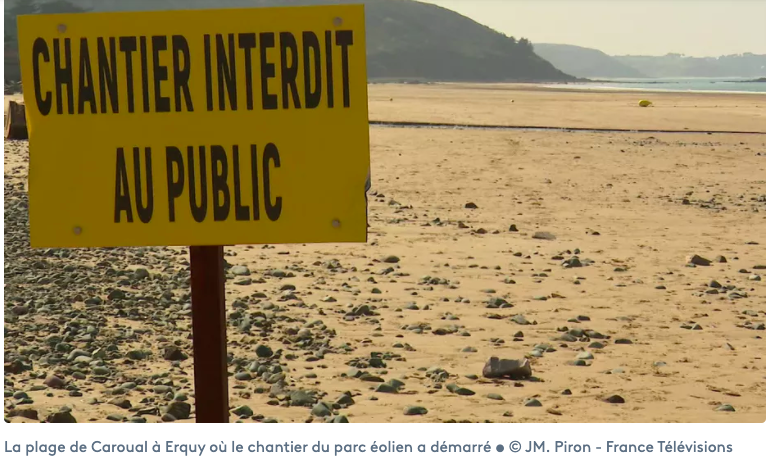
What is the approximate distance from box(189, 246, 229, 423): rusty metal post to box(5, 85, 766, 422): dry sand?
2.47 meters

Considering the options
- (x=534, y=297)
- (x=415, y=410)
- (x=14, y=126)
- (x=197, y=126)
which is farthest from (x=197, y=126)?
(x=14, y=126)

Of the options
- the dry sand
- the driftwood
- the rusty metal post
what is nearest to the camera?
the rusty metal post

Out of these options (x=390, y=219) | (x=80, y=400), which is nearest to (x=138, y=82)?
(x=80, y=400)

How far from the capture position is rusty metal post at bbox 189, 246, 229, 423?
12.0ft

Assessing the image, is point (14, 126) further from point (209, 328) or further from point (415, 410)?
point (209, 328)

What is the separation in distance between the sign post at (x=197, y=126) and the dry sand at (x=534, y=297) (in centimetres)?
295

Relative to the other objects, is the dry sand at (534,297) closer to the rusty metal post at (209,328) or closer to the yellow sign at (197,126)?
the rusty metal post at (209,328)

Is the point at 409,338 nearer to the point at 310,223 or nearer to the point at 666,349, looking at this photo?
the point at 666,349

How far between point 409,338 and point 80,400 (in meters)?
2.80

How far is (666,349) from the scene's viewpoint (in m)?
7.93

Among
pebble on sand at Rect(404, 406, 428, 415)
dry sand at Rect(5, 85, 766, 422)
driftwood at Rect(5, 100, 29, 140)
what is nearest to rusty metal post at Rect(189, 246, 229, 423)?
dry sand at Rect(5, 85, 766, 422)

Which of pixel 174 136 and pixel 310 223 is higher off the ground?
pixel 174 136

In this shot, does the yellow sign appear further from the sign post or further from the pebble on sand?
the pebble on sand

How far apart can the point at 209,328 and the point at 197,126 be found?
78cm
